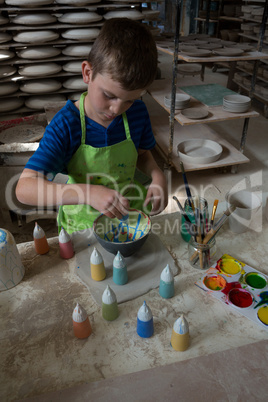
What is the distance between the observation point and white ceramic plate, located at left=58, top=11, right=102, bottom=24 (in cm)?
279

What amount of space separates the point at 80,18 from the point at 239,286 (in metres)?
2.72

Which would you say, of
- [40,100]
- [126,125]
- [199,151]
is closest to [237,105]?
[199,151]

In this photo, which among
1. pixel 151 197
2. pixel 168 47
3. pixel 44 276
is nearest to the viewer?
pixel 44 276

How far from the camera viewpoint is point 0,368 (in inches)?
30.4

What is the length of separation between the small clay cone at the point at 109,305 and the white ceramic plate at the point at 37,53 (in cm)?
269

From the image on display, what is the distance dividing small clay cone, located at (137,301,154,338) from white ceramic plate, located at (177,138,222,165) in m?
1.99

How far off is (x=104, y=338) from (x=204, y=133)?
2.72m

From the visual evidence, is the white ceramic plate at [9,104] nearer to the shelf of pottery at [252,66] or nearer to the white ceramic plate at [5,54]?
the white ceramic plate at [5,54]

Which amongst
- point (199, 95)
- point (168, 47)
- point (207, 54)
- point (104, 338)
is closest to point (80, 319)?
point (104, 338)

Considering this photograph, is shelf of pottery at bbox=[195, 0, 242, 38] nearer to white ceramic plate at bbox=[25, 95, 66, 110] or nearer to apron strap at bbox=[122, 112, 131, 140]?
white ceramic plate at bbox=[25, 95, 66, 110]

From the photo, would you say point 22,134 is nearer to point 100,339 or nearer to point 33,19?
point 33,19

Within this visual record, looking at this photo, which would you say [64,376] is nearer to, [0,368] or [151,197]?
[0,368]

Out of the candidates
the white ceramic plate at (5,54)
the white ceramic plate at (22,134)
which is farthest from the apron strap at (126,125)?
the white ceramic plate at (5,54)

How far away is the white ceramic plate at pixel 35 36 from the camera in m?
2.79
